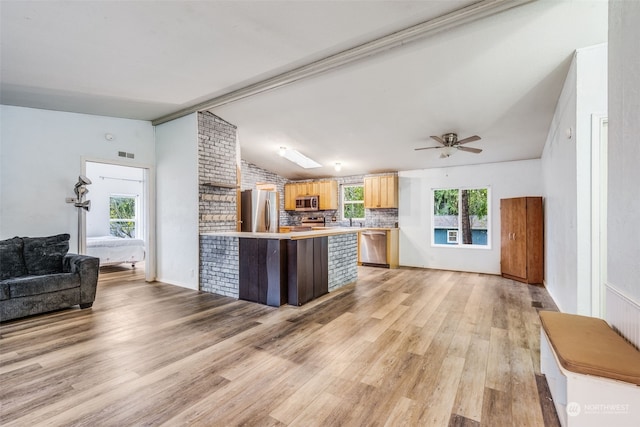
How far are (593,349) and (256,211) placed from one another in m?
4.93

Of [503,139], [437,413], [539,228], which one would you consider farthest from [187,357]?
[539,228]

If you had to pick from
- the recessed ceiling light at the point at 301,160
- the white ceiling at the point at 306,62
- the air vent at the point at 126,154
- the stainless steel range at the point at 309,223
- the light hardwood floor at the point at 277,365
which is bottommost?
the light hardwood floor at the point at 277,365

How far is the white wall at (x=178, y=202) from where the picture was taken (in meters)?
4.48

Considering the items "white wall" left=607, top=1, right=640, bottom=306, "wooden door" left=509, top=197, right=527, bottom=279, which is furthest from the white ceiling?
"wooden door" left=509, top=197, right=527, bottom=279

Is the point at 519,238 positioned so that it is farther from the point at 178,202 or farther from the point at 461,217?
the point at 178,202

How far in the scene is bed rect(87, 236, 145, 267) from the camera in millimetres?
5887

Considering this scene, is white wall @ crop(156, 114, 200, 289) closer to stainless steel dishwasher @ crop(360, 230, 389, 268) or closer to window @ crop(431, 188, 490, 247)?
stainless steel dishwasher @ crop(360, 230, 389, 268)

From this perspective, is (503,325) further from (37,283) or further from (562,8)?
(37,283)

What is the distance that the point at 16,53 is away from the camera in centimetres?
273

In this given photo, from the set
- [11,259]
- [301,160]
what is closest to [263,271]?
[11,259]

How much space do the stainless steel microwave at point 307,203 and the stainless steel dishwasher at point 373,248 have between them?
1561 millimetres

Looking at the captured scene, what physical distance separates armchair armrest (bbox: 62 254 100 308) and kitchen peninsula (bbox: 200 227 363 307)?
1.35 m

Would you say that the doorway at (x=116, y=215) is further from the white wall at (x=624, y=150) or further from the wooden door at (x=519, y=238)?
the wooden door at (x=519, y=238)

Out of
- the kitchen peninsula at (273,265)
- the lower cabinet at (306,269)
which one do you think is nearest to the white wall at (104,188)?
the kitchen peninsula at (273,265)
